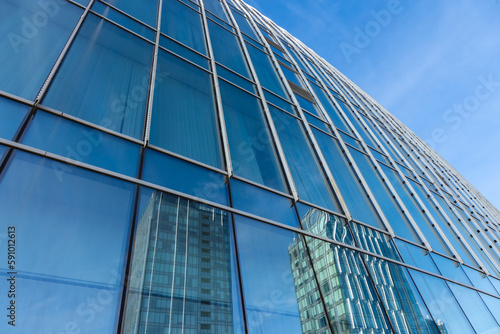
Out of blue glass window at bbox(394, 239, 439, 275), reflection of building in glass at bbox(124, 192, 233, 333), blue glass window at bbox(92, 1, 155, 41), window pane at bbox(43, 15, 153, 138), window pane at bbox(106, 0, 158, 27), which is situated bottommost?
reflection of building in glass at bbox(124, 192, 233, 333)

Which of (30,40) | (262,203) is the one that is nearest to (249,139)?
(262,203)

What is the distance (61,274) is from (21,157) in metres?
1.57

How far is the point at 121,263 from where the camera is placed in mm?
3461

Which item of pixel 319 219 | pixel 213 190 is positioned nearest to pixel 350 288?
pixel 319 219

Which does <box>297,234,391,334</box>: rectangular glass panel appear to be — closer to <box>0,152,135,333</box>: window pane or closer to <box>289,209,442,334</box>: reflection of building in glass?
<box>289,209,442,334</box>: reflection of building in glass

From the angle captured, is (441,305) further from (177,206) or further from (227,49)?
(227,49)

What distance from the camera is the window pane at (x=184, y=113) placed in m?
5.51

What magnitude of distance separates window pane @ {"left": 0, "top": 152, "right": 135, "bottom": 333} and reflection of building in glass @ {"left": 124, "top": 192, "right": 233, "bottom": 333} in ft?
0.74

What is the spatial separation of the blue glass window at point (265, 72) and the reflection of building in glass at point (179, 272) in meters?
6.72

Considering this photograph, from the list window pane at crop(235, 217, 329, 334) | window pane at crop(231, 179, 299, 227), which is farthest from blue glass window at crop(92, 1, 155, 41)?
window pane at crop(235, 217, 329, 334)

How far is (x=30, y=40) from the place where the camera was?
4785 millimetres

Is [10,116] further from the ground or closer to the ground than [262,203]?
further from the ground

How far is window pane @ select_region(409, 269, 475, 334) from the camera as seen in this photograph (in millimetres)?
6965

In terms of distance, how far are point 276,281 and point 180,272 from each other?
1715mm
